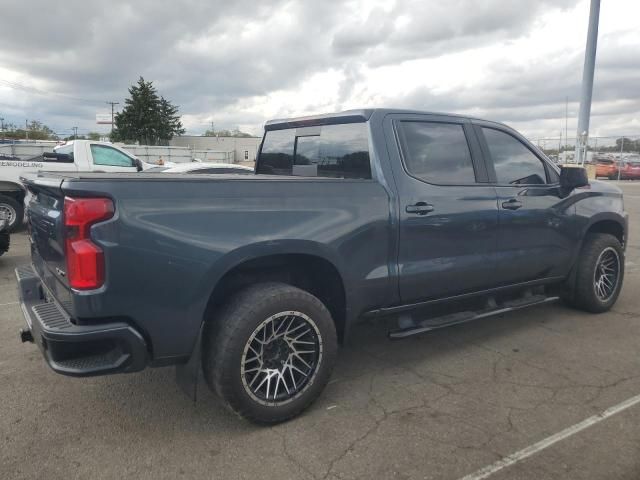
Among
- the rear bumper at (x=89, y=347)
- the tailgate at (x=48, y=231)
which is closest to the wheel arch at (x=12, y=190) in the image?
the tailgate at (x=48, y=231)

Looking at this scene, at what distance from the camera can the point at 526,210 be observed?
4504mm

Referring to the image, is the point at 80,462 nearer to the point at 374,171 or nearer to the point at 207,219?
the point at 207,219

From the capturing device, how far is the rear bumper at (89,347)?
265 cm

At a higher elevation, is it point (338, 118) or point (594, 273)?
point (338, 118)

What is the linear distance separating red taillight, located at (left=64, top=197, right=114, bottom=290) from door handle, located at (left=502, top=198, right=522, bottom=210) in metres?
3.02

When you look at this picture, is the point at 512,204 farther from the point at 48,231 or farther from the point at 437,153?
the point at 48,231

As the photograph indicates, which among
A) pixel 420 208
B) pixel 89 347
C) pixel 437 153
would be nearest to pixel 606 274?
pixel 437 153

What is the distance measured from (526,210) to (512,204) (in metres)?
0.20

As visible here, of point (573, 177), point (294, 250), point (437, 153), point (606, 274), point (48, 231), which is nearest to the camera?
point (48, 231)

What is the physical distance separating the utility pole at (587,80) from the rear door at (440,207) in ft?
53.9

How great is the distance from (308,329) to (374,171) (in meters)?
1.20

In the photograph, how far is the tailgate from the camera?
2.84m

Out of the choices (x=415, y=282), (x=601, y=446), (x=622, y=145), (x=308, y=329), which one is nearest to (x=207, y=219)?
(x=308, y=329)

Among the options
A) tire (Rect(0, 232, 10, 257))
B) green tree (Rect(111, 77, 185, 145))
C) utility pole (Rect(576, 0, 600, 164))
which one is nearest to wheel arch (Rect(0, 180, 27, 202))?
tire (Rect(0, 232, 10, 257))
